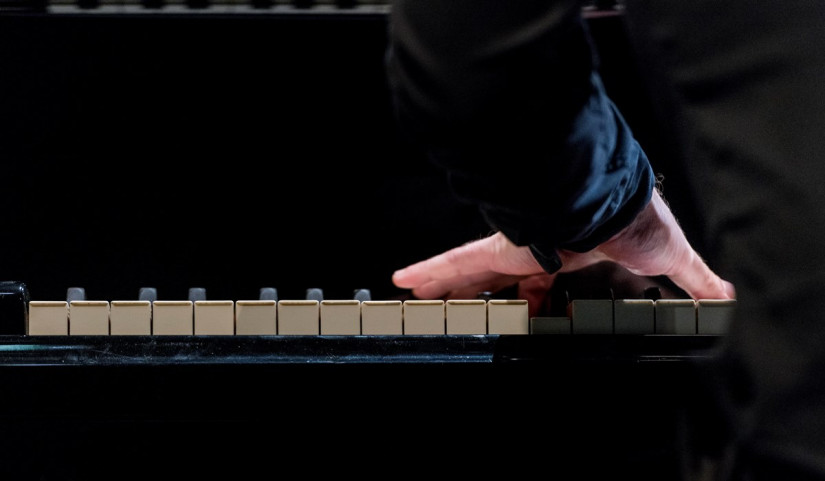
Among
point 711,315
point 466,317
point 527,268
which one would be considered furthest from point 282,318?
point 711,315

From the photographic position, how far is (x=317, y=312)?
957 mm

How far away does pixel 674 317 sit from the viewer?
96 centimetres

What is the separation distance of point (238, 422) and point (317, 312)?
7.1 inches

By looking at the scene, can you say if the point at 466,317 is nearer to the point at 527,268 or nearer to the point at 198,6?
the point at 527,268

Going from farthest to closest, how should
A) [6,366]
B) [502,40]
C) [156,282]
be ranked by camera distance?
[156,282] < [6,366] < [502,40]

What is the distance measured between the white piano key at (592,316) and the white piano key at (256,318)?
0.40 m

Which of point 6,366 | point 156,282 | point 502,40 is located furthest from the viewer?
point 156,282

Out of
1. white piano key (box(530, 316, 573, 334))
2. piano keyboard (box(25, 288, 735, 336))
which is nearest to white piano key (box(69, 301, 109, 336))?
piano keyboard (box(25, 288, 735, 336))

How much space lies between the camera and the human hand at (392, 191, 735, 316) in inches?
37.7

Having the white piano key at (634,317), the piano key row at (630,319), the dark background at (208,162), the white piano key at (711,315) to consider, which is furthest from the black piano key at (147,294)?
the white piano key at (711,315)

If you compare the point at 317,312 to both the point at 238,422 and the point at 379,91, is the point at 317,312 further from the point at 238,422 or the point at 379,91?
the point at 379,91

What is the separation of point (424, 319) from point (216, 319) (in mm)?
277

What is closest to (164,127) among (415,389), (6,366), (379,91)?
(379,91)

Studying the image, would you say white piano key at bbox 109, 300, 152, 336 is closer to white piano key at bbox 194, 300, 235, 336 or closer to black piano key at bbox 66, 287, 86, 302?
white piano key at bbox 194, 300, 235, 336
